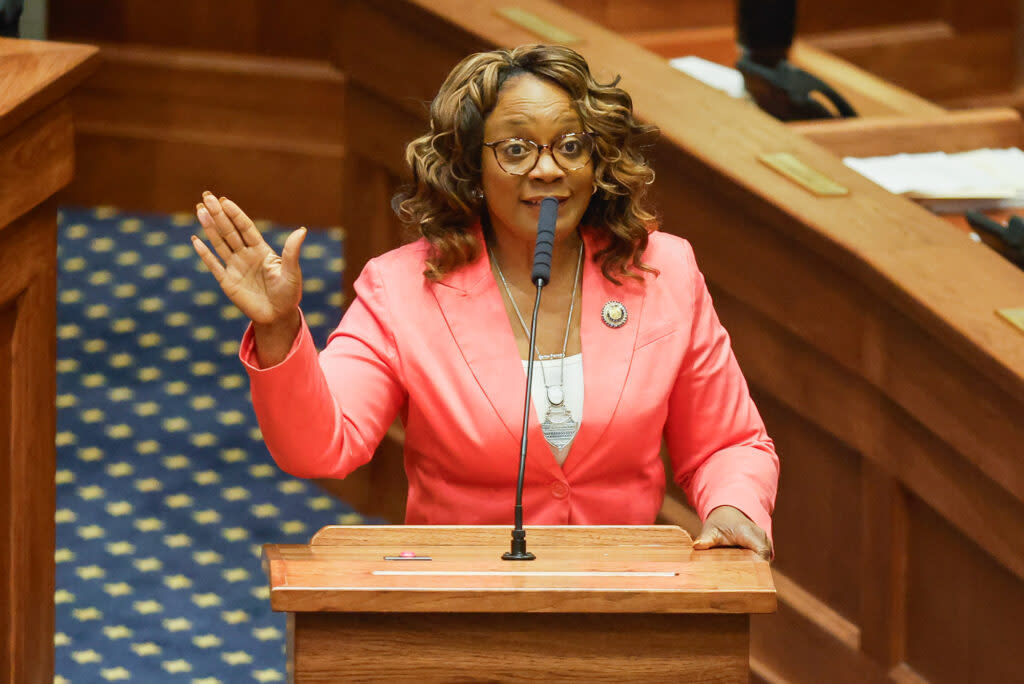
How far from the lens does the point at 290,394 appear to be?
201cm

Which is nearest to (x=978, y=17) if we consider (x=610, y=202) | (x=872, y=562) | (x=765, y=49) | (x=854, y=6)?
(x=854, y=6)

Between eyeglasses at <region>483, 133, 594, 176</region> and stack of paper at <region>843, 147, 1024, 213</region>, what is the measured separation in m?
1.36

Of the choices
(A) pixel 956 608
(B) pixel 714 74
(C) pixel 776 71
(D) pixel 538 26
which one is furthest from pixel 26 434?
(B) pixel 714 74

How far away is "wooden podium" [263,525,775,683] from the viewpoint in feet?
5.67

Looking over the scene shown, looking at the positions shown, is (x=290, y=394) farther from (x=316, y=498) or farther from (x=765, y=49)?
(x=765, y=49)

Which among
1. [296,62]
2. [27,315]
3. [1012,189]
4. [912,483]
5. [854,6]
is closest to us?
[27,315]

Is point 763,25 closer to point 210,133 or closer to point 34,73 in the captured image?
point 210,133

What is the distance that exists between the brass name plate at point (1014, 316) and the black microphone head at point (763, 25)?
1769mm

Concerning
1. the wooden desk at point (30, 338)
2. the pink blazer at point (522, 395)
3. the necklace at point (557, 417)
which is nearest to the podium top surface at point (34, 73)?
the wooden desk at point (30, 338)

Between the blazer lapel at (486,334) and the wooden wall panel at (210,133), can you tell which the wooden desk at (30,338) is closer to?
the blazer lapel at (486,334)

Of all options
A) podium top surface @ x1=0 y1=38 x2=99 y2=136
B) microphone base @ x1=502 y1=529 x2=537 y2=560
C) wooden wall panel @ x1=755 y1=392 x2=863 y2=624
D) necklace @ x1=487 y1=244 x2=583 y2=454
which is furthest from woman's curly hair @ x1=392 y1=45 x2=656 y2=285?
wooden wall panel @ x1=755 y1=392 x2=863 y2=624

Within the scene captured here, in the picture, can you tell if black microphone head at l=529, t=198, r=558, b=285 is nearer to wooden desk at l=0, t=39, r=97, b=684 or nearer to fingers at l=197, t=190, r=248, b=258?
fingers at l=197, t=190, r=248, b=258

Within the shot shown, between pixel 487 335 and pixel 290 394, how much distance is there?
0.32 metres

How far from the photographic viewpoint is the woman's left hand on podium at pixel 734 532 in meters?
2.08
